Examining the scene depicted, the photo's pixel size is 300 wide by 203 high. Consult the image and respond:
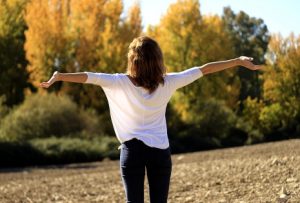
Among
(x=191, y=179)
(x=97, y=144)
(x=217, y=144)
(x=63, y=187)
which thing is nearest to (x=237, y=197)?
(x=191, y=179)

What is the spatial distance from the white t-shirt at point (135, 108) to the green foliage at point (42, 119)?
2851cm

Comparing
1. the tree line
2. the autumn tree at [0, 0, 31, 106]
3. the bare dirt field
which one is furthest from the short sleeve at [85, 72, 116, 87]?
the autumn tree at [0, 0, 31, 106]

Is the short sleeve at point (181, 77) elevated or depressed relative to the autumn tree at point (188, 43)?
depressed

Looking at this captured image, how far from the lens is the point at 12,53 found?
42750mm

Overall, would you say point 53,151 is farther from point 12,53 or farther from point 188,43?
point 188,43

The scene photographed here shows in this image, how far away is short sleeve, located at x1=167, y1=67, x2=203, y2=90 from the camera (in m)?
4.87

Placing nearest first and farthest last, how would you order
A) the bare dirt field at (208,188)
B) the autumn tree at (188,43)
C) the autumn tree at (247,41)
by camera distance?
the bare dirt field at (208,188) → the autumn tree at (188,43) → the autumn tree at (247,41)

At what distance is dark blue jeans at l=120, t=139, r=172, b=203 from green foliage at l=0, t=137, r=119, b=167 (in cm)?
2423

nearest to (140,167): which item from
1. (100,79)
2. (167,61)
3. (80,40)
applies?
(100,79)

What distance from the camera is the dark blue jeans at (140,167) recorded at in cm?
465

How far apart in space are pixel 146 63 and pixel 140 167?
0.75 m

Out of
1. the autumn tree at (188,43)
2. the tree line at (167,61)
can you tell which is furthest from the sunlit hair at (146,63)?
the autumn tree at (188,43)

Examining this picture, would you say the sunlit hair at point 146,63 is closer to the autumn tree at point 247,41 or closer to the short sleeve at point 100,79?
the short sleeve at point 100,79

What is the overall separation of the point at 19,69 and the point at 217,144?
46.0 ft
